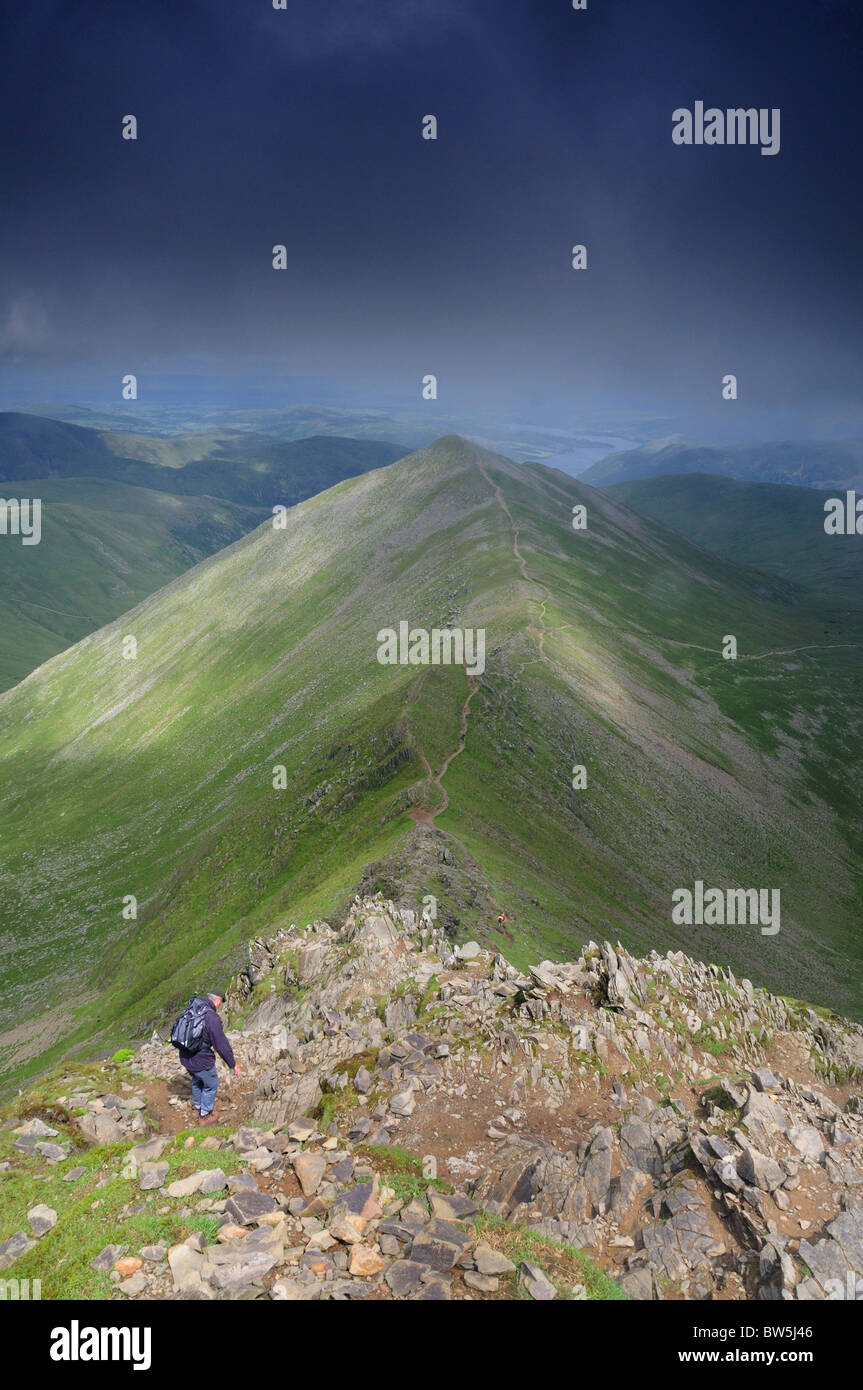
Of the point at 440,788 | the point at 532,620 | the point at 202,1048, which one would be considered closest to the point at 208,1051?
the point at 202,1048

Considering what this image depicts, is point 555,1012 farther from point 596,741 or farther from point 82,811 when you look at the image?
point 82,811

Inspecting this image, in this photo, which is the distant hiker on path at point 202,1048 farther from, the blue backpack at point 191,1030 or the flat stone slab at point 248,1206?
the flat stone slab at point 248,1206

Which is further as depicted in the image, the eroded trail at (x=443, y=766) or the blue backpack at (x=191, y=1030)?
the eroded trail at (x=443, y=766)

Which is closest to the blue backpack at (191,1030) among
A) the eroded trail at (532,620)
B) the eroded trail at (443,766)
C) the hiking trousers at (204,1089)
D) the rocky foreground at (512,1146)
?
the hiking trousers at (204,1089)

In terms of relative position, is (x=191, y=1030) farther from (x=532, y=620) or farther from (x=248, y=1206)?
(x=532, y=620)

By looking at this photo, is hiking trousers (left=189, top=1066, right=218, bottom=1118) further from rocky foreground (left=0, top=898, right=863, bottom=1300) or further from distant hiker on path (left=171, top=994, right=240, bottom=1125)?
rocky foreground (left=0, top=898, right=863, bottom=1300)
